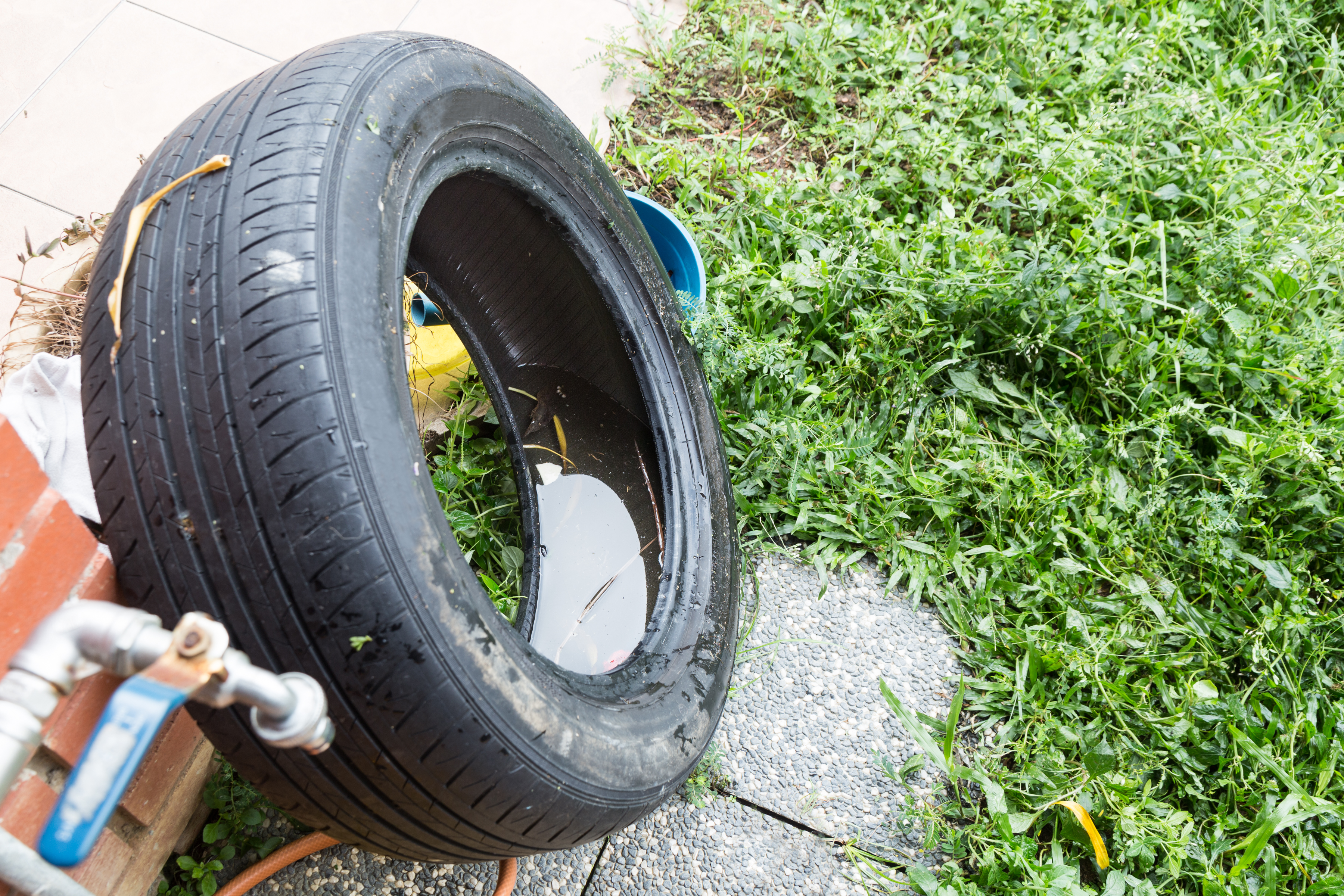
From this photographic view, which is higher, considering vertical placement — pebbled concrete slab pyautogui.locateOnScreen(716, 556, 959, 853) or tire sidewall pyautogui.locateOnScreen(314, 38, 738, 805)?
tire sidewall pyautogui.locateOnScreen(314, 38, 738, 805)

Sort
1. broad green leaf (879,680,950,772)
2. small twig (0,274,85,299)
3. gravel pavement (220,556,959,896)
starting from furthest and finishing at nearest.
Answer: small twig (0,274,85,299), broad green leaf (879,680,950,772), gravel pavement (220,556,959,896)

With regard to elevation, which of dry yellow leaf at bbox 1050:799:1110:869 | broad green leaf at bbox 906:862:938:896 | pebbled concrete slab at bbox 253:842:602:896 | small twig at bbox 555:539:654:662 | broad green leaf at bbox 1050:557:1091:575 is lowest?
dry yellow leaf at bbox 1050:799:1110:869

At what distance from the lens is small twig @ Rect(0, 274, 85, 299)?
1991mm

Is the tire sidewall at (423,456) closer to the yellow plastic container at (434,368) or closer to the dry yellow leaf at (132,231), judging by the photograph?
the dry yellow leaf at (132,231)

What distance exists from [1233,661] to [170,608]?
7.66ft

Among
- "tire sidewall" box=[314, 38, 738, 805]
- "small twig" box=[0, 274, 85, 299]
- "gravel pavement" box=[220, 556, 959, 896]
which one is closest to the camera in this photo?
"tire sidewall" box=[314, 38, 738, 805]

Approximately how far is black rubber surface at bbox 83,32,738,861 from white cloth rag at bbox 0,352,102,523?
48 cm

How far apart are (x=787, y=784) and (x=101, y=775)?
136 centimetres

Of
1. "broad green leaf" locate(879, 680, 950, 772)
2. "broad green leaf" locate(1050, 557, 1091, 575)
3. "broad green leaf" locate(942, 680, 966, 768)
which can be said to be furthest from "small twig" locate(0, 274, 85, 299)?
"broad green leaf" locate(1050, 557, 1091, 575)

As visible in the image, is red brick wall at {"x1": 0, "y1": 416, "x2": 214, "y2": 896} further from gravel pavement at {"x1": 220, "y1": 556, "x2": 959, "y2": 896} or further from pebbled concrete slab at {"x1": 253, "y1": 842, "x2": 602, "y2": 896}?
gravel pavement at {"x1": 220, "y1": 556, "x2": 959, "y2": 896}

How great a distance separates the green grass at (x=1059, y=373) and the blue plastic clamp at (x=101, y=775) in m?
1.44

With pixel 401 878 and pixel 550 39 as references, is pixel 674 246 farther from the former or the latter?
pixel 401 878

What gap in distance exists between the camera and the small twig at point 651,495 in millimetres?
1910

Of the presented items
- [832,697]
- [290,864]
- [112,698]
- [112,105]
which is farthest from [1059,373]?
[112,105]
